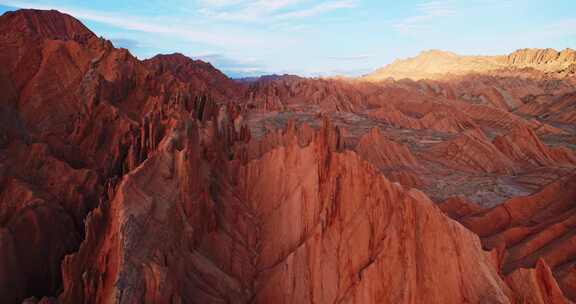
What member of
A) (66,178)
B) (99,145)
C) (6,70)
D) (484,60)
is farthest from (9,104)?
(484,60)

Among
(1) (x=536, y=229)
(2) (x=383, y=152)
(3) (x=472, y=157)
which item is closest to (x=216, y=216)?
(1) (x=536, y=229)

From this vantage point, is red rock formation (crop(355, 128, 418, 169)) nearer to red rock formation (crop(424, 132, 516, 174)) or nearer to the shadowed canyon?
the shadowed canyon

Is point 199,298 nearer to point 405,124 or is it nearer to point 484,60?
point 405,124

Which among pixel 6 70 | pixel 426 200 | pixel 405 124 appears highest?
pixel 6 70

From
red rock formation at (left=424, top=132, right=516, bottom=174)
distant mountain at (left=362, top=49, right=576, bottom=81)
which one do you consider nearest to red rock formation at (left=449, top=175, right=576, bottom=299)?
red rock formation at (left=424, top=132, right=516, bottom=174)

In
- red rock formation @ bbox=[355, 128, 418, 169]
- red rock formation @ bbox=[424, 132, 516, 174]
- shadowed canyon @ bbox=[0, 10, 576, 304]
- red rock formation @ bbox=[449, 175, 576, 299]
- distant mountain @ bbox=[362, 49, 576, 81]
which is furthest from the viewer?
distant mountain @ bbox=[362, 49, 576, 81]

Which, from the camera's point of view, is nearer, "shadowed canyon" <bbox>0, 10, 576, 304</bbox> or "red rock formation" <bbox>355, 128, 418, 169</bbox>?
"shadowed canyon" <bbox>0, 10, 576, 304</bbox>

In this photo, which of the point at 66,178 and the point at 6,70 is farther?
the point at 6,70

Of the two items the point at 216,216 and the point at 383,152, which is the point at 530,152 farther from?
the point at 216,216
